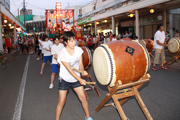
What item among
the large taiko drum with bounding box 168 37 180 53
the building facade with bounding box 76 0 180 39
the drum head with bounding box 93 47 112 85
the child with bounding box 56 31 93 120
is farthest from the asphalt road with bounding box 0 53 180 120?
the building facade with bounding box 76 0 180 39

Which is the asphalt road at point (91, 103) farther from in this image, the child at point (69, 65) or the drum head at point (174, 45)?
the drum head at point (174, 45)

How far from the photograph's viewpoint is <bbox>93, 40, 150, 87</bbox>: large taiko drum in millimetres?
2770

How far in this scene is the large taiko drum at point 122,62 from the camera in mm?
2770

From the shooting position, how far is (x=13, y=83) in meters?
6.45

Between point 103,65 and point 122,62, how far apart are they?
0.35 m

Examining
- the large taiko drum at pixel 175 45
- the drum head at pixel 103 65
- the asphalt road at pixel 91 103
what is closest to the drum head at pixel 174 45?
the large taiko drum at pixel 175 45

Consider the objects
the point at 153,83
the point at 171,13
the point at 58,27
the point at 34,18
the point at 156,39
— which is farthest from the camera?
the point at 34,18

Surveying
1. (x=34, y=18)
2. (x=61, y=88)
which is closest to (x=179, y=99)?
(x=61, y=88)

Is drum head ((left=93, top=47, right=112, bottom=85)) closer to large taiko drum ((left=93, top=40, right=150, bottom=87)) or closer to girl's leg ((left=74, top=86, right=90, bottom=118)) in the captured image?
large taiko drum ((left=93, top=40, right=150, bottom=87))

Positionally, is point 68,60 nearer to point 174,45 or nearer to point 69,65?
point 69,65

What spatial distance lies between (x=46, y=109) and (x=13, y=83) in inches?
123

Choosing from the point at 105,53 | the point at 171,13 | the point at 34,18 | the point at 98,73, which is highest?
the point at 34,18

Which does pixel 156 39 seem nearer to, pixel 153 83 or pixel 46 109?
pixel 153 83

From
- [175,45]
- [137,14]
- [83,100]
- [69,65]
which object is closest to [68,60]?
[69,65]
